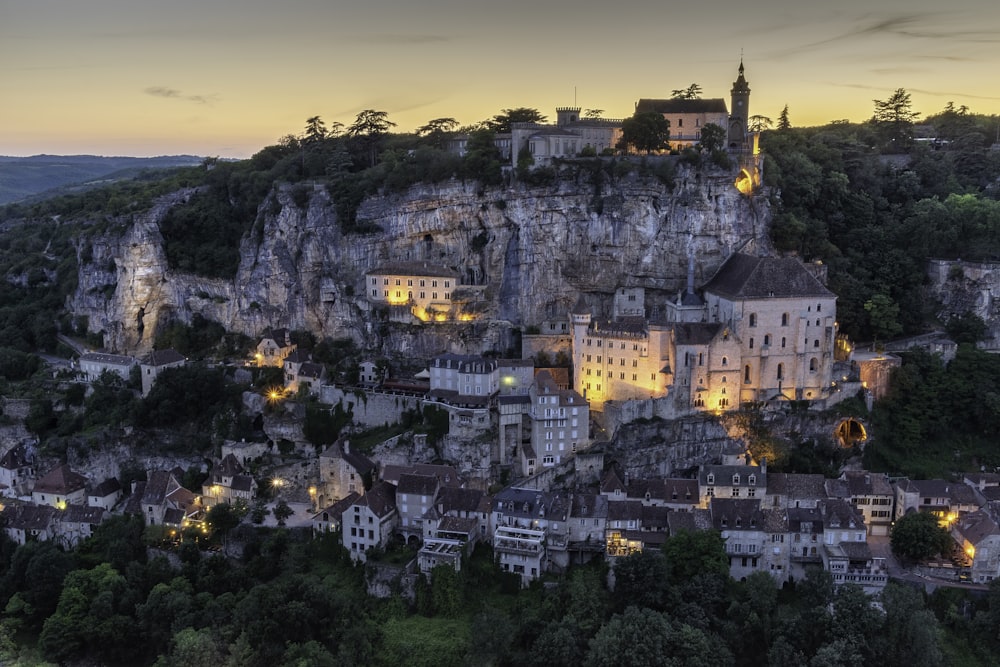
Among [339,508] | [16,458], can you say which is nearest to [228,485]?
[339,508]

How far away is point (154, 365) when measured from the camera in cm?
5425

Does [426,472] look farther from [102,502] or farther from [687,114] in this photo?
[687,114]

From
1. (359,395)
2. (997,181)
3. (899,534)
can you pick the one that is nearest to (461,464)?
(359,395)

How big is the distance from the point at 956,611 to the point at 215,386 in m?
42.2

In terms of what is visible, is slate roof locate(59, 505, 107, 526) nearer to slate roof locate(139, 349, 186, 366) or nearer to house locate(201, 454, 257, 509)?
house locate(201, 454, 257, 509)

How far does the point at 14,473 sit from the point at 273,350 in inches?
663

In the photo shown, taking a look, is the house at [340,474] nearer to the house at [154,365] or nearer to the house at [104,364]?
the house at [154,365]

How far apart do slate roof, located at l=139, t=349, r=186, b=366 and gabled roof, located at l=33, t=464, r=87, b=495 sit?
8.50m

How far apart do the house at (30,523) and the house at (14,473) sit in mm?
3046

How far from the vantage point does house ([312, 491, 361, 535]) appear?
4200cm

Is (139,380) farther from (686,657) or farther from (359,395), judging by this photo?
(686,657)

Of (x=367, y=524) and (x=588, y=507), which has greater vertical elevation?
(x=588, y=507)

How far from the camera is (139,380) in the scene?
56031mm

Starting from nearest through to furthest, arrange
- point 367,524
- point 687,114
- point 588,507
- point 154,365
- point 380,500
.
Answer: point 588,507
point 367,524
point 380,500
point 154,365
point 687,114
